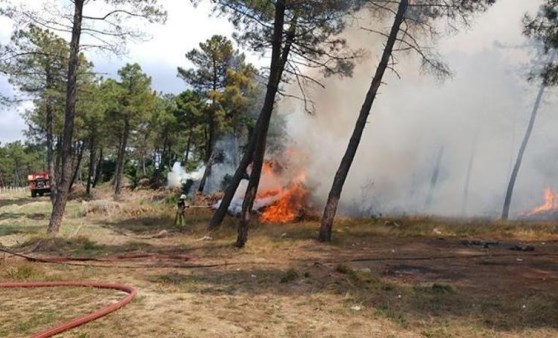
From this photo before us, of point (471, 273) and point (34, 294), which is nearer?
point (34, 294)

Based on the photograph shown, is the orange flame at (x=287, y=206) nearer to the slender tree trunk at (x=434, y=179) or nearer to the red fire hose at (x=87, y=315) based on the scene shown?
the slender tree trunk at (x=434, y=179)

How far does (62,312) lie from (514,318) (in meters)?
6.42

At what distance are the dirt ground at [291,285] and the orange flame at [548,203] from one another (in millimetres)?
16384

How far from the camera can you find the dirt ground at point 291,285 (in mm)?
6422

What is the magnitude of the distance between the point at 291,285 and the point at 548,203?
101ft

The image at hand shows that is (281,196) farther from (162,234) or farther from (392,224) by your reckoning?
(162,234)

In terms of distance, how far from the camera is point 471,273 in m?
10.4

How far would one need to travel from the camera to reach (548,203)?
33.6m

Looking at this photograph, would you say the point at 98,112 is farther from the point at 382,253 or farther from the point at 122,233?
the point at 382,253

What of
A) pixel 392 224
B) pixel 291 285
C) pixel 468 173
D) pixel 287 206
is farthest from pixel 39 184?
pixel 291 285

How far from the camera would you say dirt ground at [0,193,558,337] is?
6.42 meters

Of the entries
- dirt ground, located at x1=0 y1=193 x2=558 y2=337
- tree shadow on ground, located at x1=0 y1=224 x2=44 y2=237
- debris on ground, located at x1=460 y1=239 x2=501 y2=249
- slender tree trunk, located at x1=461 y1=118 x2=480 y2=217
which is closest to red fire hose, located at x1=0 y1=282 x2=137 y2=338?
dirt ground, located at x1=0 y1=193 x2=558 y2=337

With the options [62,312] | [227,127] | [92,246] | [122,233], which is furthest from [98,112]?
[62,312]

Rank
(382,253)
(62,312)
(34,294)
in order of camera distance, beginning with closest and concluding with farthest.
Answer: (62,312) → (34,294) → (382,253)
